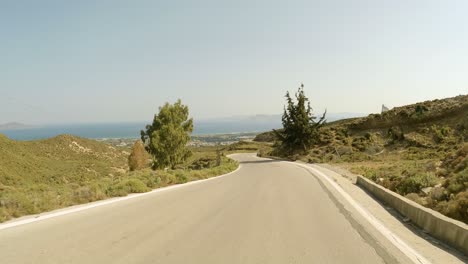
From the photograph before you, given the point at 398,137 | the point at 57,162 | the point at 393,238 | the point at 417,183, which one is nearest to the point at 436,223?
the point at 393,238

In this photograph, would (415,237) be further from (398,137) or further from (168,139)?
(398,137)

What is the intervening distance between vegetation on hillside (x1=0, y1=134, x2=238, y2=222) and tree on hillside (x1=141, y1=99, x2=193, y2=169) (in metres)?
1.94

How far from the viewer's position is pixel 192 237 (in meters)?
7.35

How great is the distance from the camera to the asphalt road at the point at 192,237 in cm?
598

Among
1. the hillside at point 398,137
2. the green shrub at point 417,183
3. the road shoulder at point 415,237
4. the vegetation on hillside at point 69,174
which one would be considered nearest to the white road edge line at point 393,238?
the road shoulder at point 415,237

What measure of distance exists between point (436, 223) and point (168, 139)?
135ft

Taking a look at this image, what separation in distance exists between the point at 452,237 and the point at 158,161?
4267 cm

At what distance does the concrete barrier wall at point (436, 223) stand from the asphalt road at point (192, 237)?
139cm

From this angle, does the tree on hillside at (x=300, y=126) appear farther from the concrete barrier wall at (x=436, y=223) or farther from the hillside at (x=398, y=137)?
the concrete barrier wall at (x=436, y=223)

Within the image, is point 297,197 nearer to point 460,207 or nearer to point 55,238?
point 460,207

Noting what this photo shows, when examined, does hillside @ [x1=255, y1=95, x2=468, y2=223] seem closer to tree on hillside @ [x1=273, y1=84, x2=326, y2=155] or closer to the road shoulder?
tree on hillside @ [x1=273, y1=84, x2=326, y2=155]

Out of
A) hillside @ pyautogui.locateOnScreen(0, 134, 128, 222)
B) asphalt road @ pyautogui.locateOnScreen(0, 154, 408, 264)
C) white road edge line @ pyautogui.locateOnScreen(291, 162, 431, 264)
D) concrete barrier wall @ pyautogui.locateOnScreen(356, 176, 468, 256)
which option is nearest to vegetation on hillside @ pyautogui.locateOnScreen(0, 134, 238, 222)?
hillside @ pyautogui.locateOnScreen(0, 134, 128, 222)

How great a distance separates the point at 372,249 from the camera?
6824 mm

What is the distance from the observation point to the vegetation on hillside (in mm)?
10977
